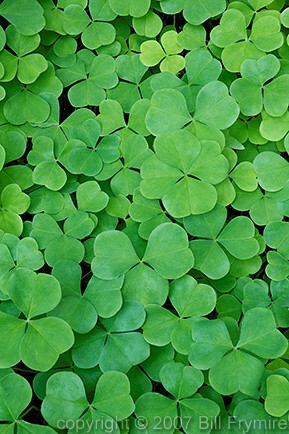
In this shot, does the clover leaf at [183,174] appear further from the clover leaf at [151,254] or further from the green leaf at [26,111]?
the green leaf at [26,111]

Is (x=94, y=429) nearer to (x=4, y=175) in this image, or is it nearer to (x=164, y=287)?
(x=164, y=287)

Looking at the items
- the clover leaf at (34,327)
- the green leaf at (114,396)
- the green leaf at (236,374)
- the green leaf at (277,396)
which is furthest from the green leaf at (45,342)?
the green leaf at (277,396)

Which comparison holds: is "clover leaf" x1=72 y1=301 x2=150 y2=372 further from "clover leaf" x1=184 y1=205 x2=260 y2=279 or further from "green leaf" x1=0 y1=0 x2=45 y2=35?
"green leaf" x1=0 y1=0 x2=45 y2=35

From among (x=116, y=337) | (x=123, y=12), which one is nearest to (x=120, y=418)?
(x=116, y=337)

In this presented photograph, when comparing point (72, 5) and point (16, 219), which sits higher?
point (72, 5)

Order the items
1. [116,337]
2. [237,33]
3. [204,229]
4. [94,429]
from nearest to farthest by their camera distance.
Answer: [94,429], [116,337], [204,229], [237,33]

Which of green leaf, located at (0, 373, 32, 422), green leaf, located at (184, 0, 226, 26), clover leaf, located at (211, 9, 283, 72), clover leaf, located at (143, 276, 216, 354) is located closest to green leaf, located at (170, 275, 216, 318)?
clover leaf, located at (143, 276, 216, 354)

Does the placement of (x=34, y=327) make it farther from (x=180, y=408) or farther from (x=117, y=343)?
(x=180, y=408)

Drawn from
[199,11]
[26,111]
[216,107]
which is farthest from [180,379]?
[199,11]

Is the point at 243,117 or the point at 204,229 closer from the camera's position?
the point at 204,229
